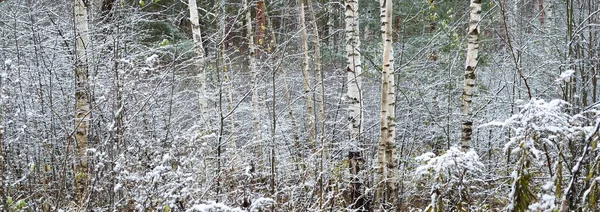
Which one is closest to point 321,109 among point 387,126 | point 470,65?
point 387,126

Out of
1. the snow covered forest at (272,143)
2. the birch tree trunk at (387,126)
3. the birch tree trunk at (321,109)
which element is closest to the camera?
the snow covered forest at (272,143)

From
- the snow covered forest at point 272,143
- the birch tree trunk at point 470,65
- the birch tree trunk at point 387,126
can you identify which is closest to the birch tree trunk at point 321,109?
the snow covered forest at point 272,143

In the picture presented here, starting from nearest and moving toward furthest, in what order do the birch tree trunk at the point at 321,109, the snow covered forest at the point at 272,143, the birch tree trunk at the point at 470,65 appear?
the snow covered forest at the point at 272,143 → the birch tree trunk at the point at 321,109 → the birch tree trunk at the point at 470,65

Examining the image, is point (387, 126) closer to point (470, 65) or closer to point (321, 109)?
point (470, 65)

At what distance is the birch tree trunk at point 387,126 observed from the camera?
563cm

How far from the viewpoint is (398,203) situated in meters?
5.76

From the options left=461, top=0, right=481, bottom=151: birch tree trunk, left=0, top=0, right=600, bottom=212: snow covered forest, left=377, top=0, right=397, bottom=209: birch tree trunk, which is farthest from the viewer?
left=461, top=0, right=481, bottom=151: birch tree trunk

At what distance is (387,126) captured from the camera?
19.2ft

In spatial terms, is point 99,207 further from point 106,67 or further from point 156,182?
point 106,67

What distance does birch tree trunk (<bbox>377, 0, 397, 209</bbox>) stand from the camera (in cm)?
563

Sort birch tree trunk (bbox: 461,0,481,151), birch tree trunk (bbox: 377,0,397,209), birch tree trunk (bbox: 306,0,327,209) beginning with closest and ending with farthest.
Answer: birch tree trunk (bbox: 306,0,327,209), birch tree trunk (bbox: 377,0,397,209), birch tree trunk (bbox: 461,0,481,151)

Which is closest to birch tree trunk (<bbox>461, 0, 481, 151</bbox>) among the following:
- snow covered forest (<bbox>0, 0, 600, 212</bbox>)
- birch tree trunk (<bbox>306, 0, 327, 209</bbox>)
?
snow covered forest (<bbox>0, 0, 600, 212</bbox>)

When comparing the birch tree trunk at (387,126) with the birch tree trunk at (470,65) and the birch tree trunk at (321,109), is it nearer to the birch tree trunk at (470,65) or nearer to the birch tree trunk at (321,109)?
the birch tree trunk at (321,109)

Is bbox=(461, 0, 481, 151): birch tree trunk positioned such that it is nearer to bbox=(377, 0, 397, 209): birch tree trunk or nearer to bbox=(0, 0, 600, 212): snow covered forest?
bbox=(0, 0, 600, 212): snow covered forest
